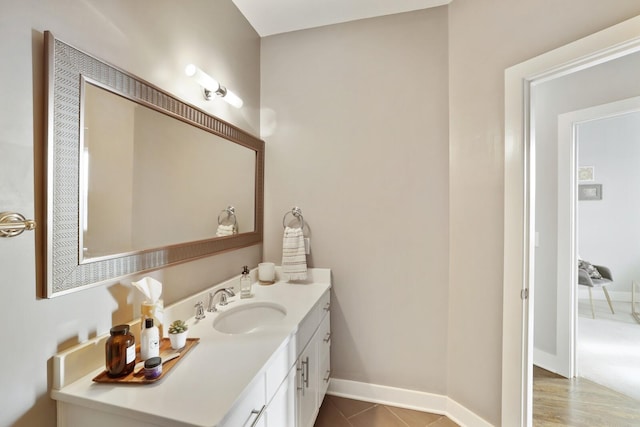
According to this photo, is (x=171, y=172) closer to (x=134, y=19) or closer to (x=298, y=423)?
(x=134, y=19)

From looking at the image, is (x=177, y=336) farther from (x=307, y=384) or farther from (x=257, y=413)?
(x=307, y=384)

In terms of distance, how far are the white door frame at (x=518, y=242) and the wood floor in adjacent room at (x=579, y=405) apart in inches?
20.7

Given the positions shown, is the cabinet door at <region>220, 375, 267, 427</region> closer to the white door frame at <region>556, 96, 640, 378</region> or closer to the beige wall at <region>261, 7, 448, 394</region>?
the beige wall at <region>261, 7, 448, 394</region>

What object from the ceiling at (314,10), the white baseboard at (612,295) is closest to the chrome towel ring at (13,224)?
the ceiling at (314,10)

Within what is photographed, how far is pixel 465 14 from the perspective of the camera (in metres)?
1.70

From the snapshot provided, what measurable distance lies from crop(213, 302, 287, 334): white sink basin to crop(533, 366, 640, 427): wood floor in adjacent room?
1760mm

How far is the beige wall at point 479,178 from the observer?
4.93ft

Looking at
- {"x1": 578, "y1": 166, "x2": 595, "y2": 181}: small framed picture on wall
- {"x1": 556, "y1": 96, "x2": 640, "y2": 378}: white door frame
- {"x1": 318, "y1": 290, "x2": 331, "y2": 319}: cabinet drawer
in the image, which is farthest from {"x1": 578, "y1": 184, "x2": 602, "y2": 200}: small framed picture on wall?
{"x1": 318, "y1": 290, "x2": 331, "y2": 319}: cabinet drawer

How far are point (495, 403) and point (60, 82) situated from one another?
242 centimetres

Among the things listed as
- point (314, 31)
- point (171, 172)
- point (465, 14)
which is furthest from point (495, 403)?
point (314, 31)

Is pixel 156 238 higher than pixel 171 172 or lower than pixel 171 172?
lower

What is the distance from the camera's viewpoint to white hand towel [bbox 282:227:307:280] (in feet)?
6.26

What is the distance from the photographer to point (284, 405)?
1155 mm

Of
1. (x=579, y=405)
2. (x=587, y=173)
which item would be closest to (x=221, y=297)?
(x=579, y=405)
